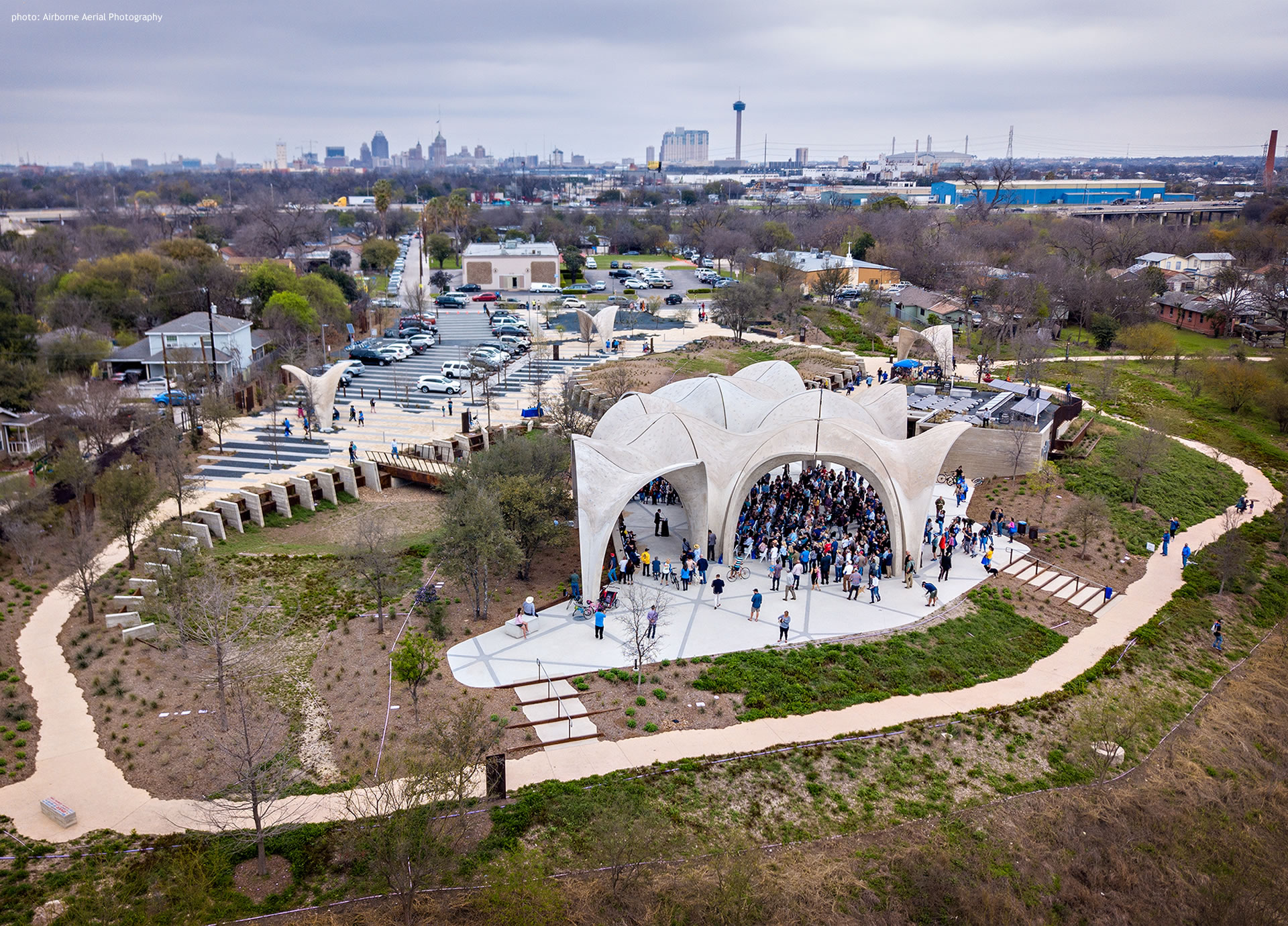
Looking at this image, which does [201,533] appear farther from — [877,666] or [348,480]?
[877,666]

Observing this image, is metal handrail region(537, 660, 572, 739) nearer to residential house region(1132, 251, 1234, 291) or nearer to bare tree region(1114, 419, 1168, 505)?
bare tree region(1114, 419, 1168, 505)

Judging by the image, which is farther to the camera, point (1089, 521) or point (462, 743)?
point (1089, 521)

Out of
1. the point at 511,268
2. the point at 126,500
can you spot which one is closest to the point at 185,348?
the point at 126,500

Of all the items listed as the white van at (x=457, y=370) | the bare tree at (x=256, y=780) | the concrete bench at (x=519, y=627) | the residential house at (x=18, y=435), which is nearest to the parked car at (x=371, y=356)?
the white van at (x=457, y=370)

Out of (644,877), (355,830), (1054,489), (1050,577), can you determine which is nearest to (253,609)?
(355,830)

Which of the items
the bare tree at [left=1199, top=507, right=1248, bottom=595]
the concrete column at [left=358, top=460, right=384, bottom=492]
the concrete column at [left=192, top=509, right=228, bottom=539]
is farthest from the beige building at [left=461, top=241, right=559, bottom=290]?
the bare tree at [left=1199, top=507, right=1248, bottom=595]

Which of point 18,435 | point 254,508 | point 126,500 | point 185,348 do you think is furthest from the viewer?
point 185,348

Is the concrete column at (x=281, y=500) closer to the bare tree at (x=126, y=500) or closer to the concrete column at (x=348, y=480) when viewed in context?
the concrete column at (x=348, y=480)
